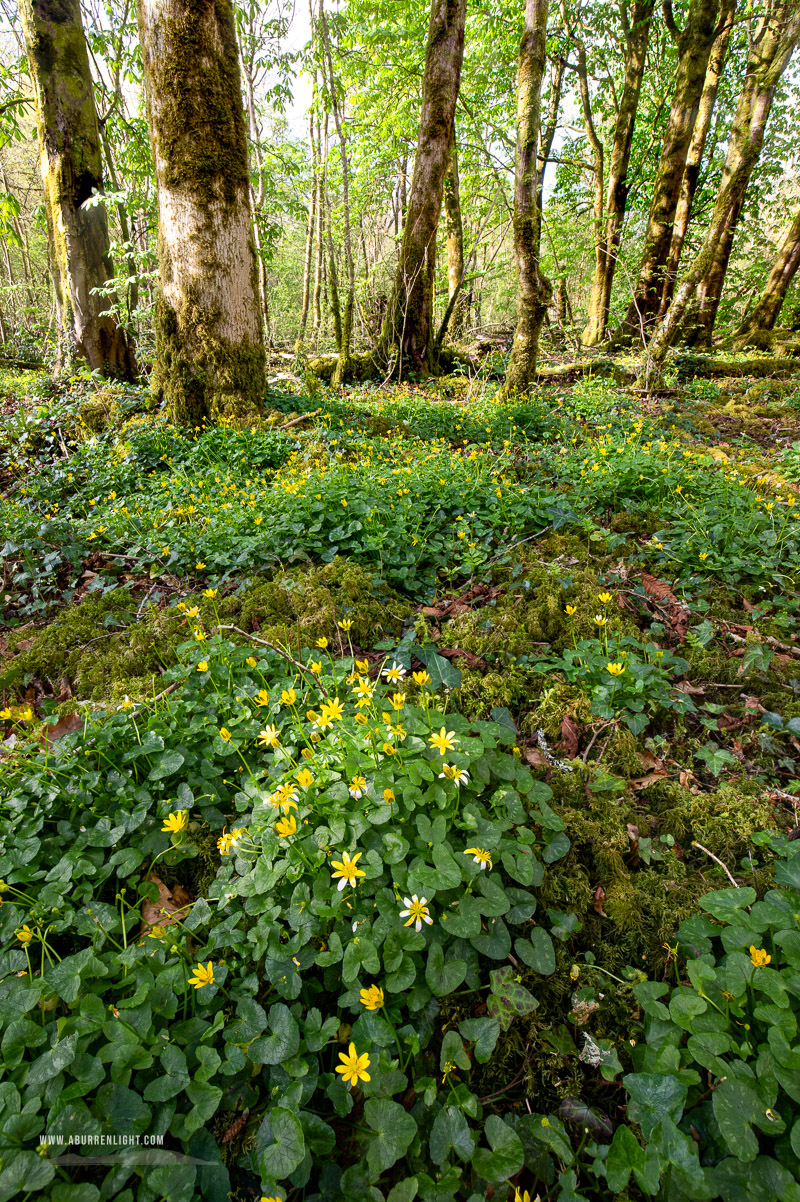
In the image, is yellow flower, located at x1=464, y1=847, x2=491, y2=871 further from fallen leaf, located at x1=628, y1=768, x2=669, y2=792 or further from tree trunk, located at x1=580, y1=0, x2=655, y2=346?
tree trunk, located at x1=580, y1=0, x2=655, y2=346

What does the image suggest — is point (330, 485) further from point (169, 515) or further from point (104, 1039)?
point (104, 1039)

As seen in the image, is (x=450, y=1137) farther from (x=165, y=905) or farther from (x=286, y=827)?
(x=165, y=905)

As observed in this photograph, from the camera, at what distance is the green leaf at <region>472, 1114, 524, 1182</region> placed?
42.4 inches

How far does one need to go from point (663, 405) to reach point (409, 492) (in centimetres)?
551

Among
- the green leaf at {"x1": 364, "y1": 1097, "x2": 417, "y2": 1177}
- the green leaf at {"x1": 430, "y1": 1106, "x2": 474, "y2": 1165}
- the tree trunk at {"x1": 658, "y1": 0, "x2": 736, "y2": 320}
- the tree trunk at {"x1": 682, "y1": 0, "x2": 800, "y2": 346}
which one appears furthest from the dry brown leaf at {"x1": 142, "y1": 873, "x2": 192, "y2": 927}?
the tree trunk at {"x1": 658, "y1": 0, "x2": 736, "y2": 320}

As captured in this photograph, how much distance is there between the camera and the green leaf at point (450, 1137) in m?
1.11

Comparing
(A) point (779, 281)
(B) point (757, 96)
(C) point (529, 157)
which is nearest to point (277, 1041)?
(C) point (529, 157)

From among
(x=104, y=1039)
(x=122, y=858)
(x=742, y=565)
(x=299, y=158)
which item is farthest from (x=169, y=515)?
(x=299, y=158)

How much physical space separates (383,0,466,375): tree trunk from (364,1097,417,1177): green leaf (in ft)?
30.9

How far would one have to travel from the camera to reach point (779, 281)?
13070 mm

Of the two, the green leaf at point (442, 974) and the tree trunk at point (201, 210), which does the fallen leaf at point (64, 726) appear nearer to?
the green leaf at point (442, 974)

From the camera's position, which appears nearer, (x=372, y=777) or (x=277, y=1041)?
(x=277, y=1041)

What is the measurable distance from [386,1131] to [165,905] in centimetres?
91

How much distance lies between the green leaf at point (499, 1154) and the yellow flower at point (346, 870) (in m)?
0.55
